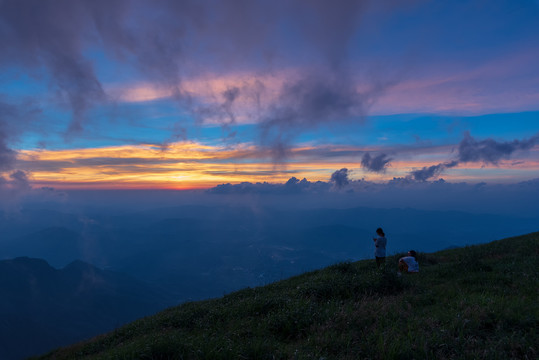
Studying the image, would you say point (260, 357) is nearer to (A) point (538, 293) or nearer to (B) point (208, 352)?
(B) point (208, 352)

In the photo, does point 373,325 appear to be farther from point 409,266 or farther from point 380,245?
point 380,245

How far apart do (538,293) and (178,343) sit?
1095 centimetres

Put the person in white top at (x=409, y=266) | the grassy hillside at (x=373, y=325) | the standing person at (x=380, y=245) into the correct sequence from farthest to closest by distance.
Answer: the standing person at (x=380, y=245) → the person in white top at (x=409, y=266) → the grassy hillside at (x=373, y=325)

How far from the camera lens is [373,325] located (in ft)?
22.5

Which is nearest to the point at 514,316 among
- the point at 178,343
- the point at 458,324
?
the point at 458,324

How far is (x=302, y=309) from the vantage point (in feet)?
26.7

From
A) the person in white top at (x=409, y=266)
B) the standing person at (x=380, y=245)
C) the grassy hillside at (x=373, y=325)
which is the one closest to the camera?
the grassy hillside at (x=373, y=325)

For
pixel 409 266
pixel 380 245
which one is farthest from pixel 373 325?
pixel 380 245

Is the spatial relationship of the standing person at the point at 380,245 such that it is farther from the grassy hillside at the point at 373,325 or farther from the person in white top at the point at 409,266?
the grassy hillside at the point at 373,325

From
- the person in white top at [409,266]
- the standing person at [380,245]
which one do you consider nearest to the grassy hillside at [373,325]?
the person in white top at [409,266]

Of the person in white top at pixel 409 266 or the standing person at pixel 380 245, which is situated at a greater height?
the standing person at pixel 380 245

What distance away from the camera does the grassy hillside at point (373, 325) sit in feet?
18.0

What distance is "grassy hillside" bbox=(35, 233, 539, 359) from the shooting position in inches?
216

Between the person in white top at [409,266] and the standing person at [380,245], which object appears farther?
the standing person at [380,245]
